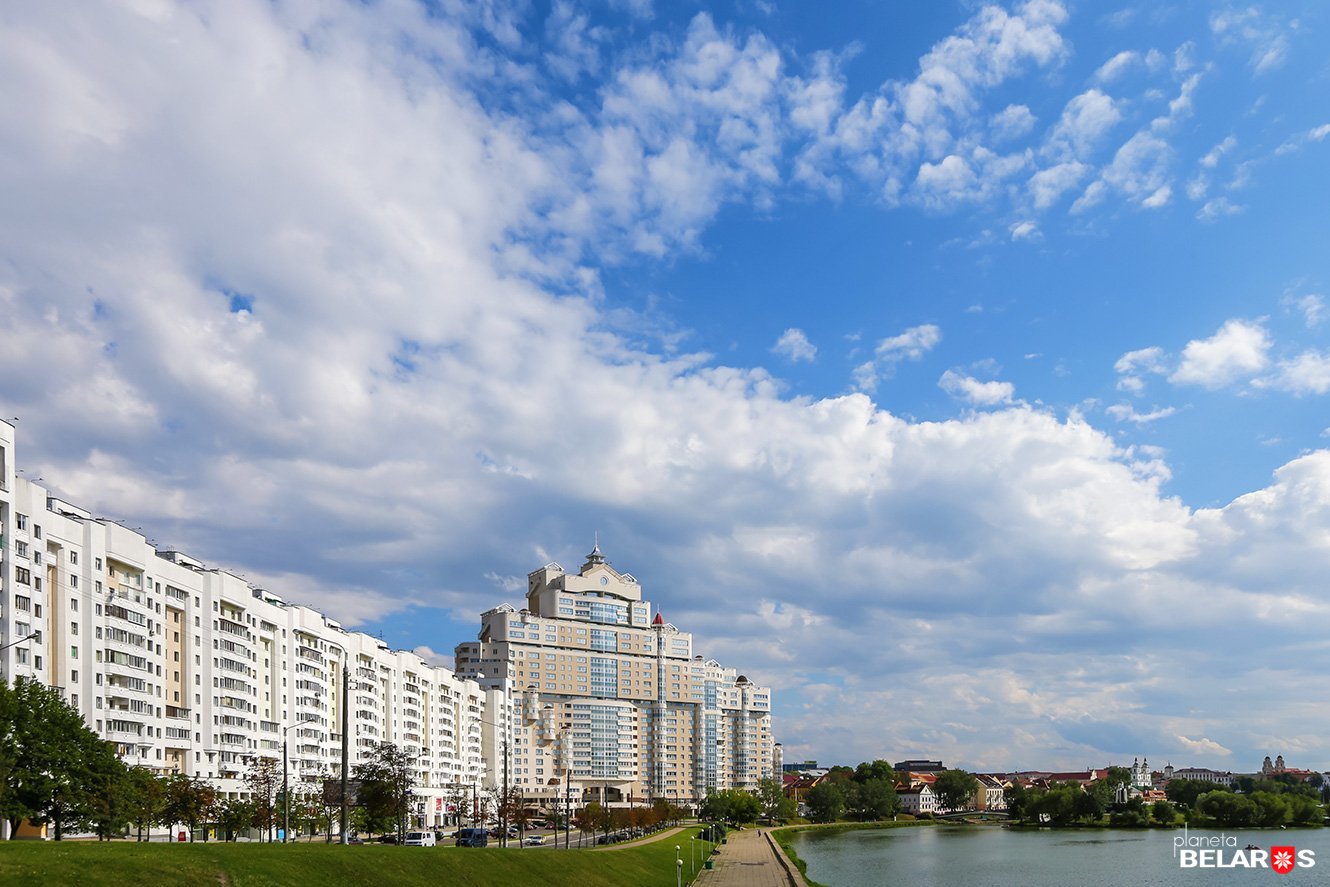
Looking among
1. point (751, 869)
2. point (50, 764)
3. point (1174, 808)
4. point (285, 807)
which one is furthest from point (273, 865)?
point (1174, 808)

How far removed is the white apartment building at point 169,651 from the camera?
75125 mm

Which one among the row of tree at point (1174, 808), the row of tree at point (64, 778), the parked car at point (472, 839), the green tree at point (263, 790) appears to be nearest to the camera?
the row of tree at point (64, 778)

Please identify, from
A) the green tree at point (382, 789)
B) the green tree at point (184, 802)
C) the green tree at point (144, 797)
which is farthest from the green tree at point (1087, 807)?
the green tree at point (144, 797)

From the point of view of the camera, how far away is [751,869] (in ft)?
300

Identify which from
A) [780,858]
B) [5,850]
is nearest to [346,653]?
[780,858]

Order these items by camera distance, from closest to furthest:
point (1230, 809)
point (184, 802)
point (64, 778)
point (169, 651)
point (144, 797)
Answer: point (64, 778), point (144, 797), point (184, 802), point (169, 651), point (1230, 809)

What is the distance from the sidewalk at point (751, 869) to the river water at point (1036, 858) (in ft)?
12.7

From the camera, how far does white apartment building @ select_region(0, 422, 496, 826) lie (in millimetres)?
75125

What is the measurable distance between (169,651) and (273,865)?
65.1 metres

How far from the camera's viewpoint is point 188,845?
37875 millimetres

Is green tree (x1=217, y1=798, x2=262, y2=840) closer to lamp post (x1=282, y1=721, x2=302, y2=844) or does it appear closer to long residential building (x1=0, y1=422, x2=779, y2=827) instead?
lamp post (x1=282, y1=721, x2=302, y2=844)

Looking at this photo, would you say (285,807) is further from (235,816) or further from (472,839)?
(472,839)

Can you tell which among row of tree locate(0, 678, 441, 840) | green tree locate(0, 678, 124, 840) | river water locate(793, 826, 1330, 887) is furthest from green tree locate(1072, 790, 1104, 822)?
green tree locate(0, 678, 124, 840)

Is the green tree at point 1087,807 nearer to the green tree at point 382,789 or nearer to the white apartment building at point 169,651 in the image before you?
the white apartment building at point 169,651
